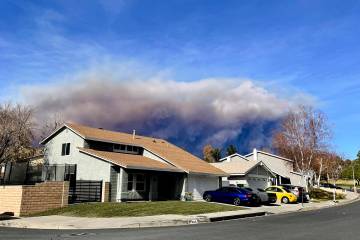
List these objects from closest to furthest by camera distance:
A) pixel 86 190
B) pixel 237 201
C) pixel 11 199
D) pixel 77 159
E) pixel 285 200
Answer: pixel 11 199 → pixel 86 190 → pixel 237 201 → pixel 77 159 → pixel 285 200

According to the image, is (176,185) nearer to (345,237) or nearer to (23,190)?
(23,190)

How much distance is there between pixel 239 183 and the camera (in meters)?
46.7

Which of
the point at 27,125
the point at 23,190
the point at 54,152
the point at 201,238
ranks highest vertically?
the point at 27,125

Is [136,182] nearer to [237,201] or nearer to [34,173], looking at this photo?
[237,201]

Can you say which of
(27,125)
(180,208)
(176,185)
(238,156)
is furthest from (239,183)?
(27,125)

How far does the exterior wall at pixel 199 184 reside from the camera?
1484 inches

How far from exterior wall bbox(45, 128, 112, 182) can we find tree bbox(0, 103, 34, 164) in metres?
7.00

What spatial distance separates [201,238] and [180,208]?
510 inches

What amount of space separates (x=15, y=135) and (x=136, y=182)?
62.2 ft

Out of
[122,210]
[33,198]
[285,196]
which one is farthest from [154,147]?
[33,198]

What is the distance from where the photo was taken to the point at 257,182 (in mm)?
49188

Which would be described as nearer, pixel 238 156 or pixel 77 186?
pixel 77 186

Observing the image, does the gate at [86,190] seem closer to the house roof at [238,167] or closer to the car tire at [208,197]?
the car tire at [208,197]

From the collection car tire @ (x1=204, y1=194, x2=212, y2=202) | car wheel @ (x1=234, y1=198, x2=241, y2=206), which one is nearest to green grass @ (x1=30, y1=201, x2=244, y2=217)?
car wheel @ (x1=234, y1=198, x2=241, y2=206)
